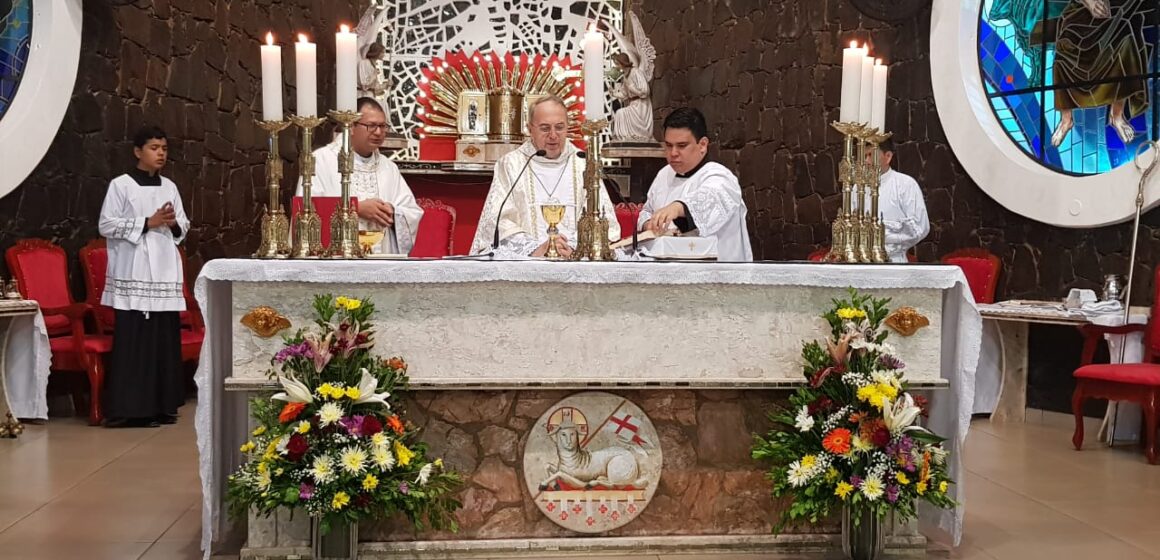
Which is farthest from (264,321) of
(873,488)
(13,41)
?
(13,41)

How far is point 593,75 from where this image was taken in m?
4.34

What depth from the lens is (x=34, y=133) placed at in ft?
26.5

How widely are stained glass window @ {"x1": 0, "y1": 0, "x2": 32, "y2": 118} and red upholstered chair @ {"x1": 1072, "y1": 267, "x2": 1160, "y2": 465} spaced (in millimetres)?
7276

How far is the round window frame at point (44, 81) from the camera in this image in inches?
317

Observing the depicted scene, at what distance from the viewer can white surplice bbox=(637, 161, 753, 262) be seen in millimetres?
5523

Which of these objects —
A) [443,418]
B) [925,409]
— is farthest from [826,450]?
[443,418]

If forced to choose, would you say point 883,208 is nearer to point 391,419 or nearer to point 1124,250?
point 1124,250

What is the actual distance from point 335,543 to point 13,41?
5799mm

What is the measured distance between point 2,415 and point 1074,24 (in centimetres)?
772

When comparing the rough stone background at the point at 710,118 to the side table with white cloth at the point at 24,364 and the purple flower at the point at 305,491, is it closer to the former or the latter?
the side table with white cloth at the point at 24,364

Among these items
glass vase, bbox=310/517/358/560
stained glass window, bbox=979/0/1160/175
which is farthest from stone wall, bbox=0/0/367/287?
stained glass window, bbox=979/0/1160/175

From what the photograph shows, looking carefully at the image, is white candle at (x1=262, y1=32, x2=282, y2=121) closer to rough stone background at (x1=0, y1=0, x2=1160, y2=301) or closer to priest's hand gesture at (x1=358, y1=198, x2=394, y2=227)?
priest's hand gesture at (x1=358, y1=198, x2=394, y2=227)

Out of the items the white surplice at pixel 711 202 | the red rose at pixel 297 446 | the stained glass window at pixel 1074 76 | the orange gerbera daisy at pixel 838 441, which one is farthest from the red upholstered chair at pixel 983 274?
the red rose at pixel 297 446

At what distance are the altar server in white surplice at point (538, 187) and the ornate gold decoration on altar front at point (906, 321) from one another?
1.58m
